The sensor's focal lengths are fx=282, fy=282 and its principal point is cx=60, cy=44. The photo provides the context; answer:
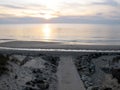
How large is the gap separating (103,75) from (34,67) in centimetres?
490

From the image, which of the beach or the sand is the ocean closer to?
the beach

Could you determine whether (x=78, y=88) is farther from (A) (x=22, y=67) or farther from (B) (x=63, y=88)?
(A) (x=22, y=67)

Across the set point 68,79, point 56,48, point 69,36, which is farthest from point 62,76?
point 69,36

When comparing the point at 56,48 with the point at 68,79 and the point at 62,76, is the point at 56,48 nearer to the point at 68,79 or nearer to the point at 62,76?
the point at 62,76

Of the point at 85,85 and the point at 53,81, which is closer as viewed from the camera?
the point at 85,85

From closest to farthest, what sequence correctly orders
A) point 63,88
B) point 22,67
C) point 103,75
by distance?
1. point 63,88
2. point 103,75
3. point 22,67

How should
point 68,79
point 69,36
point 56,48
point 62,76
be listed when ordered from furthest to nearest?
point 69,36, point 56,48, point 62,76, point 68,79

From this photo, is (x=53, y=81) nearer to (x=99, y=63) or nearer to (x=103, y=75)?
(x=103, y=75)

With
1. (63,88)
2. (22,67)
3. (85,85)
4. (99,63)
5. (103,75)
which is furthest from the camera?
(99,63)

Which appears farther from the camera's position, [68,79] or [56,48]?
[56,48]

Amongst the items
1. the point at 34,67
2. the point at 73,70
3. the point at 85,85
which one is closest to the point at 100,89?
the point at 85,85

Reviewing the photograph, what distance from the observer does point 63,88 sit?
1395cm

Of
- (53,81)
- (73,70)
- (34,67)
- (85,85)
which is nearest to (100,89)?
(85,85)

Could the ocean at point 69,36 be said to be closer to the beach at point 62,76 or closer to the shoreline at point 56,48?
the shoreline at point 56,48
